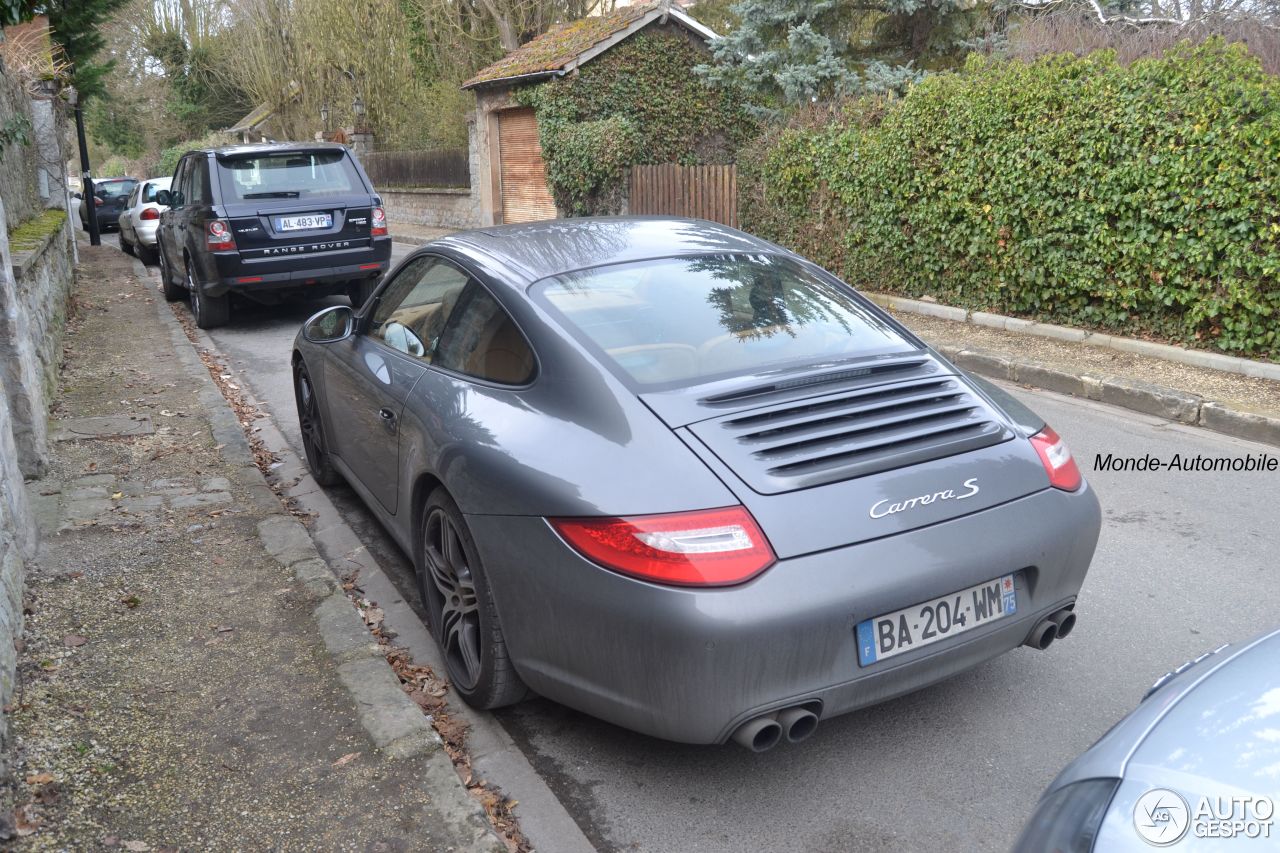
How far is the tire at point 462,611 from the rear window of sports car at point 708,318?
2.64ft

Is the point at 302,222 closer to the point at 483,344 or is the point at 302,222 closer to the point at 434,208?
the point at 483,344

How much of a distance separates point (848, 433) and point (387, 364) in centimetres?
215

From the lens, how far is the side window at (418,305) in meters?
4.23

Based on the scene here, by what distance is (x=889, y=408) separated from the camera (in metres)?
3.34

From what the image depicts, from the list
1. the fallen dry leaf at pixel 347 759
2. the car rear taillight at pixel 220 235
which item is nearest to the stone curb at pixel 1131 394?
the fallen dry leaf at pixel 347 759

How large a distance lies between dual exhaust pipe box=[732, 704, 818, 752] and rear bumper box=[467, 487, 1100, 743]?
37 mm

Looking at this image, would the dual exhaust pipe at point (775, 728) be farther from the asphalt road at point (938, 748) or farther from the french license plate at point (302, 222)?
the french license plate at point (302, 222)

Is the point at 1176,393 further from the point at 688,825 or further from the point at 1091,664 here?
the point at 688,825

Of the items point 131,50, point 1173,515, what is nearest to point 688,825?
point 1173,515

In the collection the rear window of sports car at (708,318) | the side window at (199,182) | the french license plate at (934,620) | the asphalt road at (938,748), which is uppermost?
the side window at (199,182)

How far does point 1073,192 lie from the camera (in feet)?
30.0

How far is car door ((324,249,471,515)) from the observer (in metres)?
4.24

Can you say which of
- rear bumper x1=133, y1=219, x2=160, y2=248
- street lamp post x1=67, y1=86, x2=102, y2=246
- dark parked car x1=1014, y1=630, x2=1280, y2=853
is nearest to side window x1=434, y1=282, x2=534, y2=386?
dark parked car x1=1014, y1=630, x2=1280, y2=853

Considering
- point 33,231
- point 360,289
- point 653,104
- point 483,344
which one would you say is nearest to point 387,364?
point 483,344
